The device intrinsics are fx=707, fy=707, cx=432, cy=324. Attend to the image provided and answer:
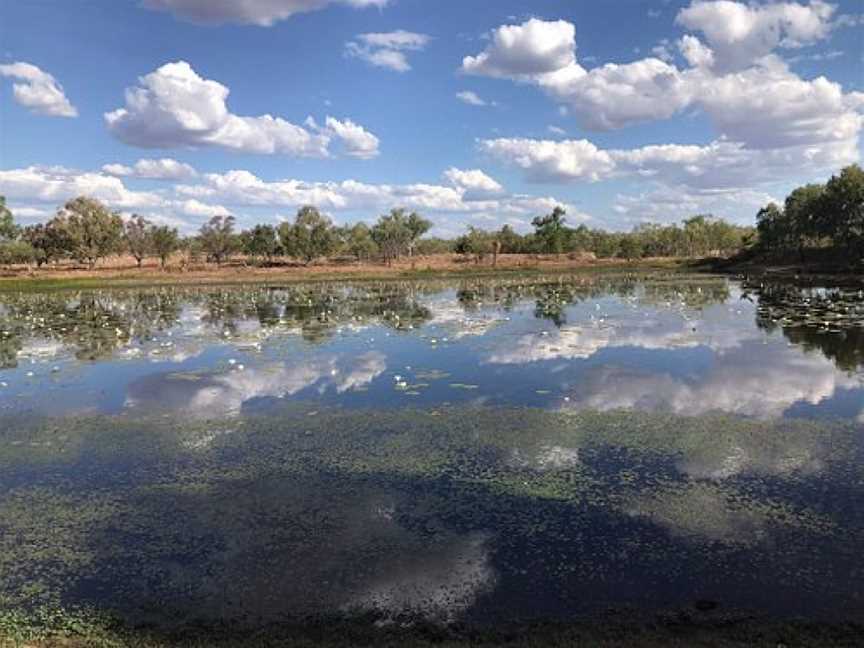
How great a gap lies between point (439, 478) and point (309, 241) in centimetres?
9421

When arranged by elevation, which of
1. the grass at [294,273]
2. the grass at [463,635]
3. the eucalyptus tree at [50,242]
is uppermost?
the eucalyptus tree at [50,242]

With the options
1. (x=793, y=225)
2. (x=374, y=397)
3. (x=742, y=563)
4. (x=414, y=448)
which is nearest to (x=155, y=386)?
(x=374, y=397)

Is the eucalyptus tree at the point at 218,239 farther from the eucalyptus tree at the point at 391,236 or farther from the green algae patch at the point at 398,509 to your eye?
the green algae patch at the point at 398,509

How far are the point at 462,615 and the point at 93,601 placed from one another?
4341mm

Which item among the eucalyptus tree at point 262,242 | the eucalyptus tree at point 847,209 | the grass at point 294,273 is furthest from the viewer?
the eucalyptus tree at point 262,242

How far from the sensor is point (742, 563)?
28.3 ft

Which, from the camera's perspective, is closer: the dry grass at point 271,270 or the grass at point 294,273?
the grass at point 294,273

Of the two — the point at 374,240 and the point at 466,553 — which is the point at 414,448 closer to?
the point at 466,553

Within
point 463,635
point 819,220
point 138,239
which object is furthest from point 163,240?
point 463,635

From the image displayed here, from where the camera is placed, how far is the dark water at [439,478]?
834cm

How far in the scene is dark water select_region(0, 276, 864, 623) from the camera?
834 centimetres

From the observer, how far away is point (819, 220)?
75688 mm

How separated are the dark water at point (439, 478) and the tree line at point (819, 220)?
51997 millimetres

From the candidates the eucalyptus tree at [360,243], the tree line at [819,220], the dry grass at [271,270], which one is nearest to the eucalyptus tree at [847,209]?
the tree line at [819,220]
